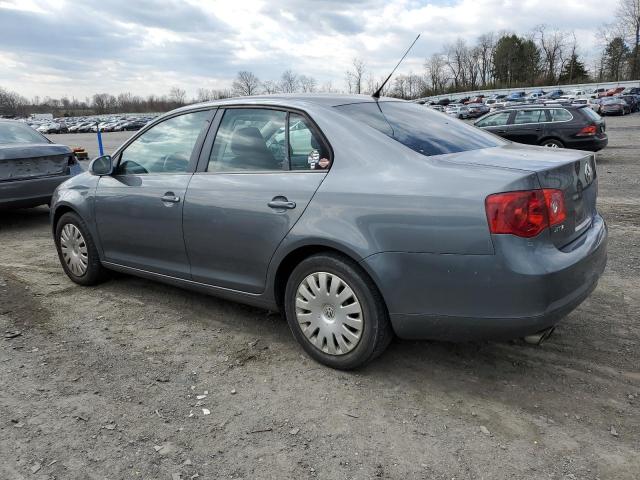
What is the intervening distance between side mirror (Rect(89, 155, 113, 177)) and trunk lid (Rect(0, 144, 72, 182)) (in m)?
3.62

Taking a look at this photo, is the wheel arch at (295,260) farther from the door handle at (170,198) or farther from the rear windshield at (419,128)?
the door handle at (170,198)

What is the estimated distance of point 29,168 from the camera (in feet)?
24.3

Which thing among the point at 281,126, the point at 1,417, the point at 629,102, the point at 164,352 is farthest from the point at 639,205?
the point at 629,102

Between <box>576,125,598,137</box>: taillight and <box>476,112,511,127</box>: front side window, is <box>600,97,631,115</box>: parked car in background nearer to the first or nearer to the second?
<box>476,112,511,127</box>: front side window

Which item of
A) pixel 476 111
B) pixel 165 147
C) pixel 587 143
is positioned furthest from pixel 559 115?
pixel 476 111

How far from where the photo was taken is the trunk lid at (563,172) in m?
2.71

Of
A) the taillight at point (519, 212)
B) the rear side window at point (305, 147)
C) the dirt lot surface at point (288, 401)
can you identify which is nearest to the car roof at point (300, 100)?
the rear side window at point (305, 147)

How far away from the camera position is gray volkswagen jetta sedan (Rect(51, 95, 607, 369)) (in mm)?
2590

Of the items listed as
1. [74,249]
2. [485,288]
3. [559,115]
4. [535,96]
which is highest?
[535,96]

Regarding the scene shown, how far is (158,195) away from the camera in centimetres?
389

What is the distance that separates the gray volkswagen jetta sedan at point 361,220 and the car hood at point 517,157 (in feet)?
0.06

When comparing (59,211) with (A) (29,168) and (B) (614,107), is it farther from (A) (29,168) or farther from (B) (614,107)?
(B) (614,107)

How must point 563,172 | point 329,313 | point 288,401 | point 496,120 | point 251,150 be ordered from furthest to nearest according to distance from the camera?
1. point 496,120
2. point 251,150
3. point 329,313
4. point 288,401
5. point 563,172

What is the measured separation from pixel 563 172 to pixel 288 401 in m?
1.89
